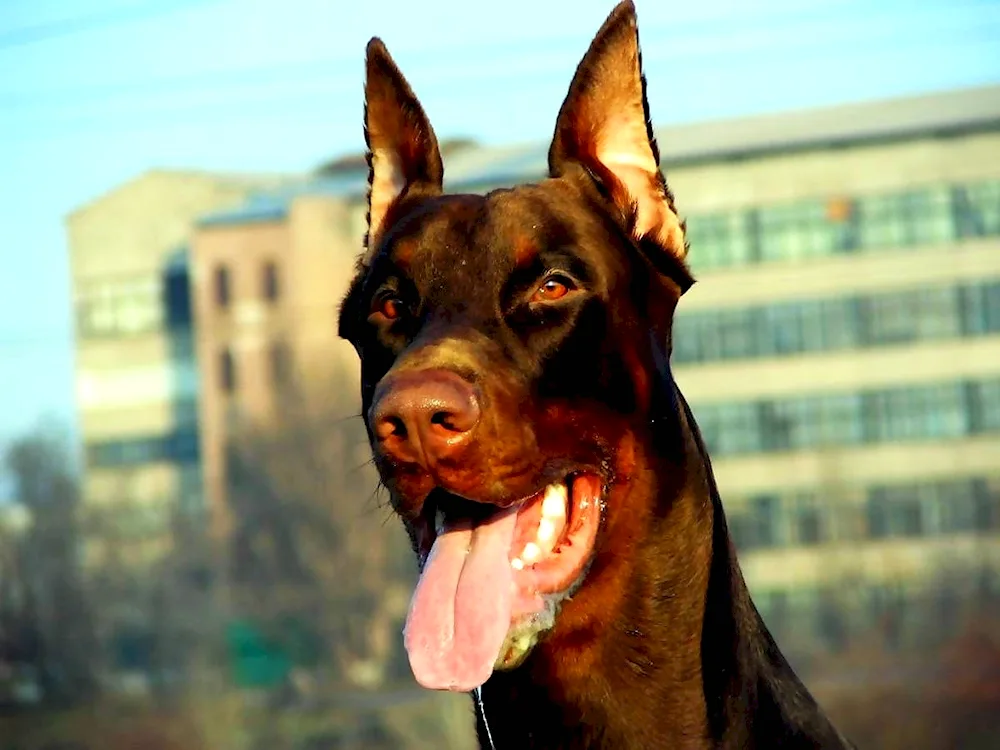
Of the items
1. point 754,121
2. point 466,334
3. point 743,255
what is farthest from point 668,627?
point 754,121

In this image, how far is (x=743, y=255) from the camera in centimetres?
5000

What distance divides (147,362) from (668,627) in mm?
57266

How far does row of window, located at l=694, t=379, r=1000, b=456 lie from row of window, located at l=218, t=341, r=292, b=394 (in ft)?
41.2

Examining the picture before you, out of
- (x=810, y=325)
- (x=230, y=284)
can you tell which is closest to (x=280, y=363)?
(x=230, y=284)

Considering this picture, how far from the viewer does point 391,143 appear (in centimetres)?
448

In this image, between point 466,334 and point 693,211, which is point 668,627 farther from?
point 693,211

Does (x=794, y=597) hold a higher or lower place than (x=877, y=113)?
lower

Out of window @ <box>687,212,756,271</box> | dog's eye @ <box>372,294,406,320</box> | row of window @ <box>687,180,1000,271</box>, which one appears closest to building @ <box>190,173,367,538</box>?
window @ <box>687,212,756,271</box>

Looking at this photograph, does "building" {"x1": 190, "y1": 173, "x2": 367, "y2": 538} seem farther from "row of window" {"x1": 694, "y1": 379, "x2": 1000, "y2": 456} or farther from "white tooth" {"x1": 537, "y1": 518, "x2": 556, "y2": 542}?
"white tooth" {"x1": 537, "y1": 518, "x2": 556, "y2": 542}

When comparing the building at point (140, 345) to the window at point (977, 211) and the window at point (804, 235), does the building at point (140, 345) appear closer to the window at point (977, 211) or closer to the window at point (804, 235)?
the window at point (804, 235)

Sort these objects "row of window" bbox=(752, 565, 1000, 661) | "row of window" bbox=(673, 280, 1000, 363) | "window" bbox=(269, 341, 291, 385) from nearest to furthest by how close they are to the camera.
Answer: "row of window" bbox=(752, 565, 1000, 661) < "row of window" bbox=(673, 280, 1000, 363) < "window" bbox=(269, 341, 291, 385)

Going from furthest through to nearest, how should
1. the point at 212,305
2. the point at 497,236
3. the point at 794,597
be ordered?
the point at 212,305
the point at 794,597
the point at 497,236

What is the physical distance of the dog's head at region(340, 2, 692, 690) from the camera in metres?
3.54

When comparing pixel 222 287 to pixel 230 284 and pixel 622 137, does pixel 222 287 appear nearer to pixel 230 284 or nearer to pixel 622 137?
pixel 230 284
